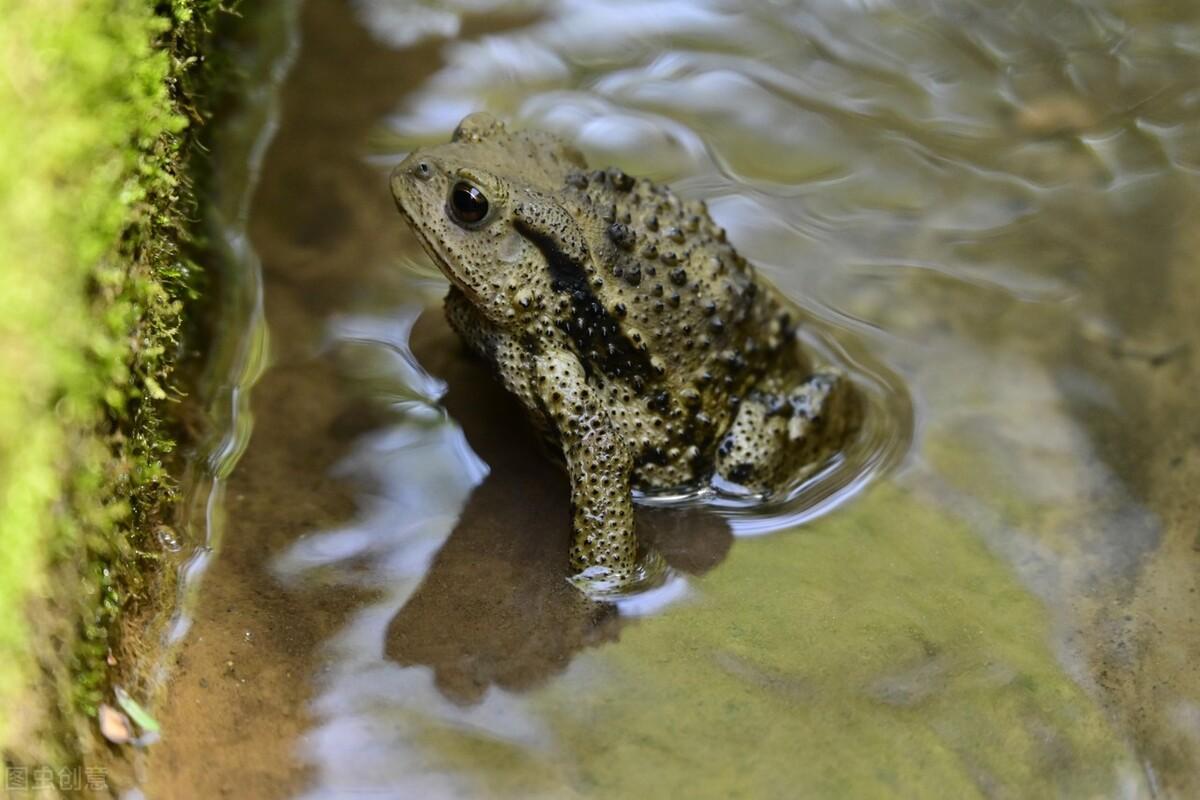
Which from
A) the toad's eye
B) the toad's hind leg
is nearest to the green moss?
the toad's eye

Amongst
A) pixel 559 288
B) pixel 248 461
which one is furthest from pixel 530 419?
pixel 248 461

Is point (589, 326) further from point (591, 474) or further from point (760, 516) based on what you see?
point (760, 516)

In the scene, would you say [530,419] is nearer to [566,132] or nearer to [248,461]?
[248,461]

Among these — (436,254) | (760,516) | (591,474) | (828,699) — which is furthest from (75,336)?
(760,516)

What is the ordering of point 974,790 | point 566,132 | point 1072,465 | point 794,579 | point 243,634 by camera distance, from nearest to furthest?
1. point 974,790
2. point 243,634
3. point 794,579
4. point 1072,465
5. point 566,132

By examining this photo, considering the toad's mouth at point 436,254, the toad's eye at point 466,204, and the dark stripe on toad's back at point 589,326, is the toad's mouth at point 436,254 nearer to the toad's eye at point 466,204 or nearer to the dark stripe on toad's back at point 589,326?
the toad's eye at point 466,204
